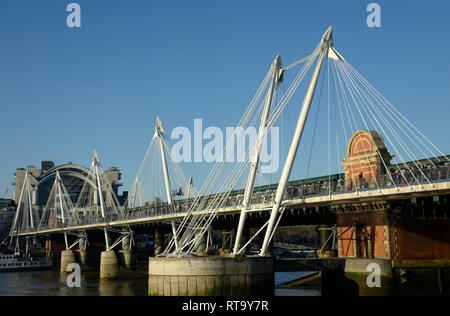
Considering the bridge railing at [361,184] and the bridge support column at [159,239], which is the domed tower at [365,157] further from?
the bridge support column at [159,239]

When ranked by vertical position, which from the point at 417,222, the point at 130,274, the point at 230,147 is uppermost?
the point at 230,147

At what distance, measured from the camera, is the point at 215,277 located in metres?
47.5

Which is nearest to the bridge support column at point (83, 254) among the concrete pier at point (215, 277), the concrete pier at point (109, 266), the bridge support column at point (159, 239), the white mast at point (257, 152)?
the concrete pier at point (109, 266)

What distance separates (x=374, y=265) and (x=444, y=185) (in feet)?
41.2

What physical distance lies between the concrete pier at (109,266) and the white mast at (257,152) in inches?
1996

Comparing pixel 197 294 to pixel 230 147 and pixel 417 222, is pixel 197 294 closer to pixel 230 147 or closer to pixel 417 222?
pixel 230 147

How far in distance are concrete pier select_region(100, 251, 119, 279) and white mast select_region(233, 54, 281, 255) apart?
166ft

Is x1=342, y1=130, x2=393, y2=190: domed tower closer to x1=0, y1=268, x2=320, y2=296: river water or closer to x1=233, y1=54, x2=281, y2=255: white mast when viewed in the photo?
x1=233, y1=54, x2=281, y2=255: white mast

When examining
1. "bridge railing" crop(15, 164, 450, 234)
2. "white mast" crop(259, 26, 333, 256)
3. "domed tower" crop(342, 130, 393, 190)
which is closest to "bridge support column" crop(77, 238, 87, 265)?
"bridge railing" crop(15, 164, 450, 234)

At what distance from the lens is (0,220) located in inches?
7618

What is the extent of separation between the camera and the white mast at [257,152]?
2007 inches

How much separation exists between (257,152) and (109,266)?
5516cm

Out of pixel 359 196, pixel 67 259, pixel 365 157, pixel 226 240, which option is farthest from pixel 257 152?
pixel 67 259
